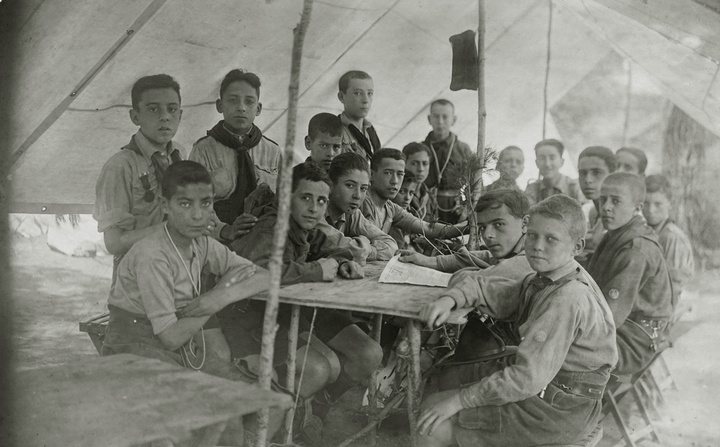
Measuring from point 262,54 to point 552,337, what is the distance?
7.11ft

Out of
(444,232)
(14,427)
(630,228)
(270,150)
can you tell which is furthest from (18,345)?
(630,228)

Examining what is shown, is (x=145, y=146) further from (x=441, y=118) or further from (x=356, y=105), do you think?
(x=441, y=118)

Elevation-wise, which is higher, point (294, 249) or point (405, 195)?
point (405, 195)

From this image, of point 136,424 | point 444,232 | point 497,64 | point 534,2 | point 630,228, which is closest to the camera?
point 136,424

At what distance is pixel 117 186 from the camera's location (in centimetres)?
270

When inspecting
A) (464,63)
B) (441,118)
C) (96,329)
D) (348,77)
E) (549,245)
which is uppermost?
(464,63)

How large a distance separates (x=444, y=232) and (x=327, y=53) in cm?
135

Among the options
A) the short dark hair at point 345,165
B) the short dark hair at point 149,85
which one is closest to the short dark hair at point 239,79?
the short dark hair at point 149,85

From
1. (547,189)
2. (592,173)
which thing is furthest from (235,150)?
(547,189)

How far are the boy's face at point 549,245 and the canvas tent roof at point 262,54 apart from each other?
161 cm

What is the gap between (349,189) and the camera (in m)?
3.39

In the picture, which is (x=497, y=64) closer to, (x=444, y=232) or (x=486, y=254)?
(x=444, y=232)

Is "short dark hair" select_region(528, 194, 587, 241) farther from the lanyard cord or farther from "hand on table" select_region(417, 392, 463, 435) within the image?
the lanyard cord

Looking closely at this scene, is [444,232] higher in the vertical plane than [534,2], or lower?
lower
